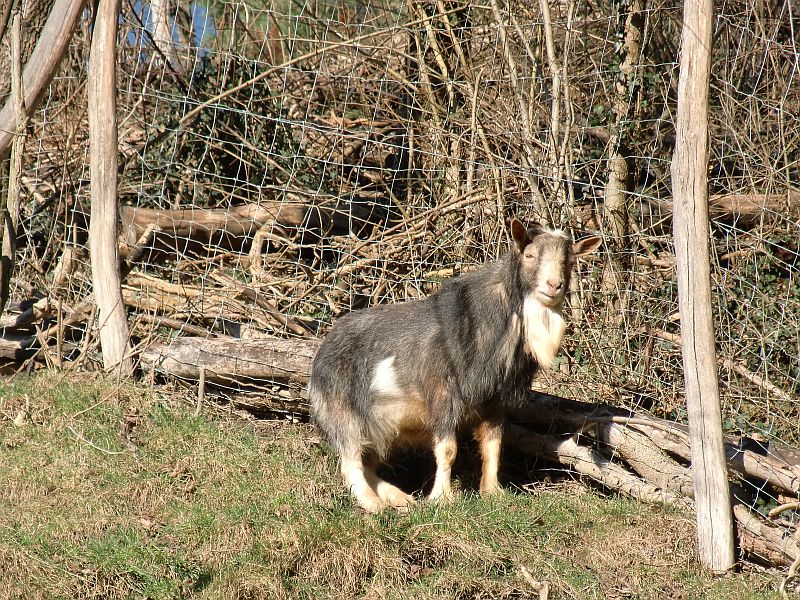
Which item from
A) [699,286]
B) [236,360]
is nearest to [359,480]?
[236,360]

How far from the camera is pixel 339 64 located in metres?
8.77

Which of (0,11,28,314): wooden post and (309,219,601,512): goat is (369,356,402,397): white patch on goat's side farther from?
(0,11,28,314): wooden post

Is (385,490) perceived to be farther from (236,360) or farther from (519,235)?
(519,235)

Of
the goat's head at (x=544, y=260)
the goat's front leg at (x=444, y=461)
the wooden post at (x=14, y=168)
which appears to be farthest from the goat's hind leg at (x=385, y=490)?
the wooden post at (x=14, y=168)

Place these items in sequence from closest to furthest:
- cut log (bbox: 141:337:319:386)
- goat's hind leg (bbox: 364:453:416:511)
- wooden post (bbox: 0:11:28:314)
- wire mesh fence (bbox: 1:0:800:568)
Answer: goat's hind leg (bbox: 364:453:416:511)
wooden post (bbox: 0:11:28:314)
cut log (bbox: 141:337:319:386)
wire mesh fence (bbox: 1:0:800:568)

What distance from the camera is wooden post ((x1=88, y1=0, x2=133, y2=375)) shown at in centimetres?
674

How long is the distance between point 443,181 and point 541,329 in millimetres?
2773

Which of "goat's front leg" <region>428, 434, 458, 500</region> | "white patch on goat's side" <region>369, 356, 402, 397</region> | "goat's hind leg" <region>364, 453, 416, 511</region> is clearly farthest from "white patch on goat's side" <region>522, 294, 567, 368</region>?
"goat's hind leg" <region>364, 453, 416, 511</region>

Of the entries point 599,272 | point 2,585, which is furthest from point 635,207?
point 2,585

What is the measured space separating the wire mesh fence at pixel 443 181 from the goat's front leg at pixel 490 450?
4.16 feet

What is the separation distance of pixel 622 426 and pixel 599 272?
163cm

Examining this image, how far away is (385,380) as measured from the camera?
19.5 feet

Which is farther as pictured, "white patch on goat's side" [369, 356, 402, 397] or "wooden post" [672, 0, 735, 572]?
"white patch on goat's side" [369, 356, 402, 397]

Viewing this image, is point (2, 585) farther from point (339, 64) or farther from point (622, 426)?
point (339, 64)
